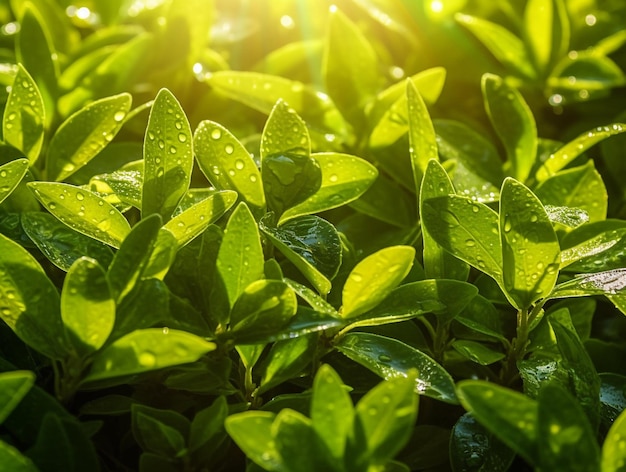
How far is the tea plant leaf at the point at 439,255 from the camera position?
42.1 inches

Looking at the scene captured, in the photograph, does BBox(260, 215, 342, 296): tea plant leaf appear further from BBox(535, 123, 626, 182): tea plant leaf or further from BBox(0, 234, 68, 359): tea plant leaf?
BBox(535, 123, 626, 182): tea plant leaf

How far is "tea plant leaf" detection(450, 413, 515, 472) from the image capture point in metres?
1.00

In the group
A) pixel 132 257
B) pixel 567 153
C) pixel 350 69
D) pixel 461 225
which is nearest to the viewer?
pixel 132 257

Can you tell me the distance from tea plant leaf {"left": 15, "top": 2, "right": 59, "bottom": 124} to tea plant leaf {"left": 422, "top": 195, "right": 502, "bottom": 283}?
33.3 inches

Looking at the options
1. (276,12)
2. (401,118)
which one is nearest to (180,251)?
(401,118)

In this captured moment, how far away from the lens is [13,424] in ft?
3.15

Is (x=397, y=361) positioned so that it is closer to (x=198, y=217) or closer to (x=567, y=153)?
(x=198, y=217)

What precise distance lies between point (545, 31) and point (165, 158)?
1.08 metres

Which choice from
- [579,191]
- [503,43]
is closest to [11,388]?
[579,191]

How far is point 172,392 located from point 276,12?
1244mm

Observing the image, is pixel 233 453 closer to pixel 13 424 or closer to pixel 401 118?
pixel 13 424

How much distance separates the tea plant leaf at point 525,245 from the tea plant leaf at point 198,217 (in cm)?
38

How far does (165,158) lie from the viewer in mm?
1098

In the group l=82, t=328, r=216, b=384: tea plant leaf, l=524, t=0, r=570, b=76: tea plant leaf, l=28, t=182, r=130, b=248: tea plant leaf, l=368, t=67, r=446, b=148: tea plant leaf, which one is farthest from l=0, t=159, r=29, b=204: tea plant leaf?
l=524, t=0, r=570, b=76: tea plant leaf
